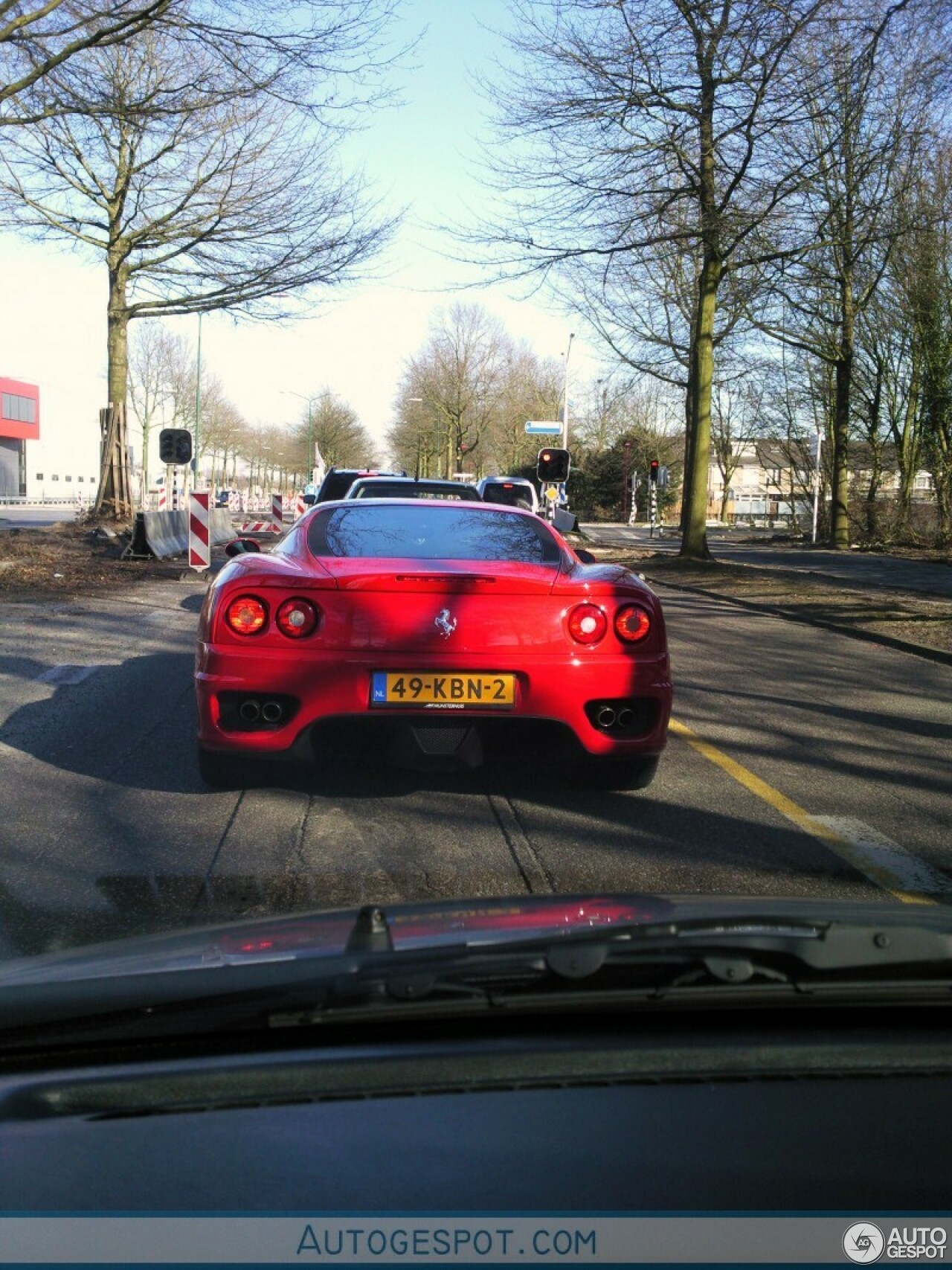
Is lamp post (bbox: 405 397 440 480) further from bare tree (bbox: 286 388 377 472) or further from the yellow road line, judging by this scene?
the yellow road line

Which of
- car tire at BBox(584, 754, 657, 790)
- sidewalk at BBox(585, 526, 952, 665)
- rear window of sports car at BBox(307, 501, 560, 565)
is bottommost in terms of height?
car tire at BBox(584, 754, 657, 790)

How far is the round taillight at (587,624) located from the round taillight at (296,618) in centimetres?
104

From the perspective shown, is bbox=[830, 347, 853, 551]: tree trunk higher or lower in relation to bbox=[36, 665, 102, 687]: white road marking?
higher

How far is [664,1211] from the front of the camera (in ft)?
4.75

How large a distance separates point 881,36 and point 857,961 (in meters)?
10.3

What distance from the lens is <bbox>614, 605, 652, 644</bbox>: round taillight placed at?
195 inches

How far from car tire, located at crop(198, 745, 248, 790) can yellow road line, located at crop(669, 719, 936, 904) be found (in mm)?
2364

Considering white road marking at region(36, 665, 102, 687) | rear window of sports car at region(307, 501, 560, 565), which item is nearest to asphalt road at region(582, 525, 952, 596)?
white road marking at region(36, 665, 102, 687)

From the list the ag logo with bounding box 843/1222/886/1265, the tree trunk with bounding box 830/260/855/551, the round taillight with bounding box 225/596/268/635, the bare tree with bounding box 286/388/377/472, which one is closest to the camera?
the ag logo with bounding box 843/1222/886/1265

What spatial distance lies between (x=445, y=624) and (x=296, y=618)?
594 millimetres

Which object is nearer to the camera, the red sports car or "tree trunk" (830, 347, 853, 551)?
the red sports car

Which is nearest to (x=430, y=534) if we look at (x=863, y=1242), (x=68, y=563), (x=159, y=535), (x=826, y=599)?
(x=863, y=1242)

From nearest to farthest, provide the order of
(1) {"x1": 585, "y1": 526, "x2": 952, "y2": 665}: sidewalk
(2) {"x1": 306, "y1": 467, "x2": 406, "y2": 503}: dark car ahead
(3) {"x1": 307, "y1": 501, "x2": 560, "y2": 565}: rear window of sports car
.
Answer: (3) {"x1": 307, "y1": 501, "x2": 560, "y2": 565}: rear window of sports car
(1) {"x1": 585, "y1": 526, "x2": 952, "y2": 665}: sidewalk
(2) {"x1": 306, "y1": 467, "x2": 406, "y2": 503}: dark car ahead

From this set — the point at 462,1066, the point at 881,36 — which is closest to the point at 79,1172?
A: the point at 462,1066
